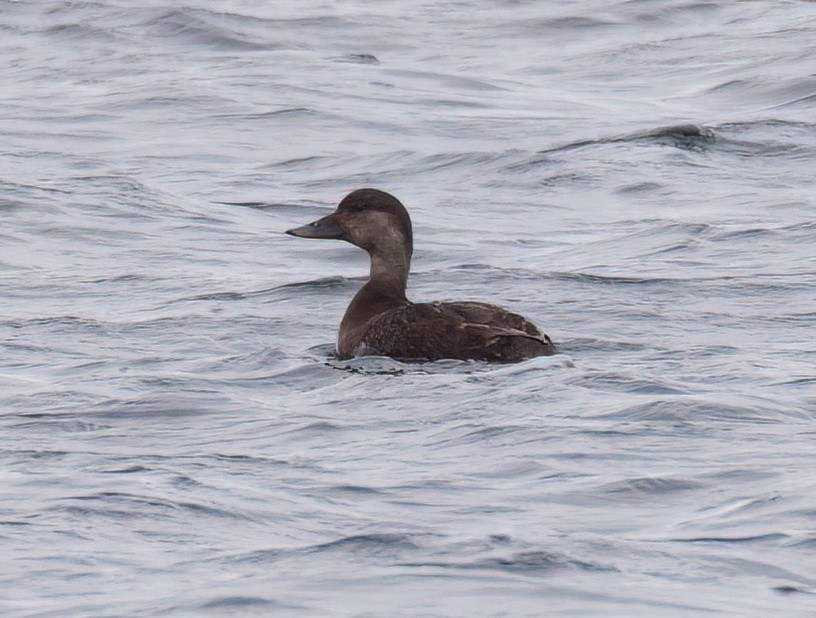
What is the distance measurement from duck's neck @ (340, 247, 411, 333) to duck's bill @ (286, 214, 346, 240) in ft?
1.06

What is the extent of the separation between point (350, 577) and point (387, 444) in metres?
1.76

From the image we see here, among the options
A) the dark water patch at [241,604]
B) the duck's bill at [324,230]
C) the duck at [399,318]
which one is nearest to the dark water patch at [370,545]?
the dark water patch at [241,604]

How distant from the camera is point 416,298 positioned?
12055mm

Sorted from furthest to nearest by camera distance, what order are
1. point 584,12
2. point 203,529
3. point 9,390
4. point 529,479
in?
1. point 584,12
2. point 9,390
3. point 529,479
4. point 203,529

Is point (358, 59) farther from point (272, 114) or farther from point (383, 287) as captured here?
point (383, 287)

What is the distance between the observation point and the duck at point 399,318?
945 cm

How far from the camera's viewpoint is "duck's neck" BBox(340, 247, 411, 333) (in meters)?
10.4

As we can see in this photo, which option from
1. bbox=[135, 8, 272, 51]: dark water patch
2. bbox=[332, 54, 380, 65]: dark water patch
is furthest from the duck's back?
bbox=[135, 8, 272, 51]: dark water patch

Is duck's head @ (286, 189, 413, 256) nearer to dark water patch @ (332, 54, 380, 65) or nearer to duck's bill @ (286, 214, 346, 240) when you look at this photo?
duck's bill @ (286, 214, 346, 240)

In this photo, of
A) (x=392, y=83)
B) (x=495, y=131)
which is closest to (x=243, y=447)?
(x=495, y=131)

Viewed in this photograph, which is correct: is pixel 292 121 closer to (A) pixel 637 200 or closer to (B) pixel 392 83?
(B) pixel 392 83

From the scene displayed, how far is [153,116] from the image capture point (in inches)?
755

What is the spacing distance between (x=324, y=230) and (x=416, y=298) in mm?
1155

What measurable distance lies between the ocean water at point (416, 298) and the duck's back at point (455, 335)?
0.42 ft
